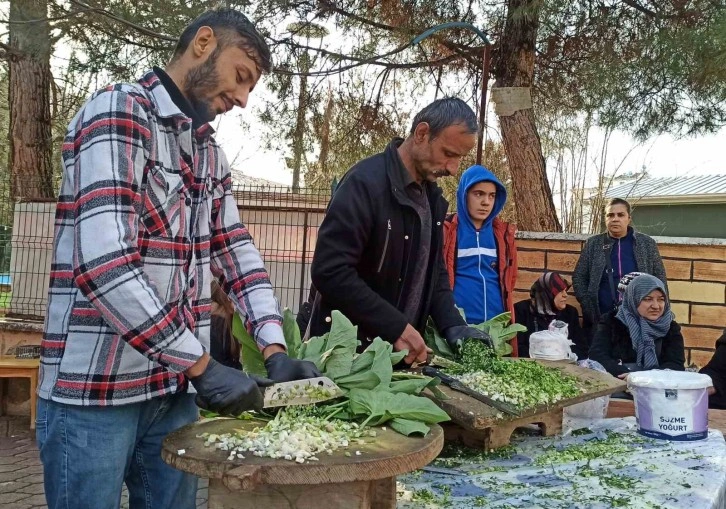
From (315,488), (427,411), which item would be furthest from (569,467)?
(315,488)

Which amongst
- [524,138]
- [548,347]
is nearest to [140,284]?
[548,347]

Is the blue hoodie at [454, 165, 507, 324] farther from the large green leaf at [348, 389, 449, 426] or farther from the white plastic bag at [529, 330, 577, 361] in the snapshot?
the large green leaf at [348, 389, 449, 426]

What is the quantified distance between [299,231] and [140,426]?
18.2ft

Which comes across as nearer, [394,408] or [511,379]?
[394,408]

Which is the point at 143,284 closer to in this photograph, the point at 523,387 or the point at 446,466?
the point at 446,466

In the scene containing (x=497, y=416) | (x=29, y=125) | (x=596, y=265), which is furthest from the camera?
(x=29, y=125)

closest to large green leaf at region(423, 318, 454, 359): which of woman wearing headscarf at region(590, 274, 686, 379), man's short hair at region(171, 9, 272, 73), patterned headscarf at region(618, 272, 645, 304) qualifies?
man's short hair at region(171, 9, 272, 73)

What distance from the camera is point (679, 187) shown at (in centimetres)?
2105

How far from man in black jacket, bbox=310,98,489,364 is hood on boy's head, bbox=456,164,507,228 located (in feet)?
4.81

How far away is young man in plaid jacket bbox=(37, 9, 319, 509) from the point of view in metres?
1.47

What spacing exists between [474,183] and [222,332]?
177 cm

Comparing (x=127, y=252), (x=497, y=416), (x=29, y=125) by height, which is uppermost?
(x=29, y=125)

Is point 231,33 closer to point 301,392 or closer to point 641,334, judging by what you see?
point 301,392

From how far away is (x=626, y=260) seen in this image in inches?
228
